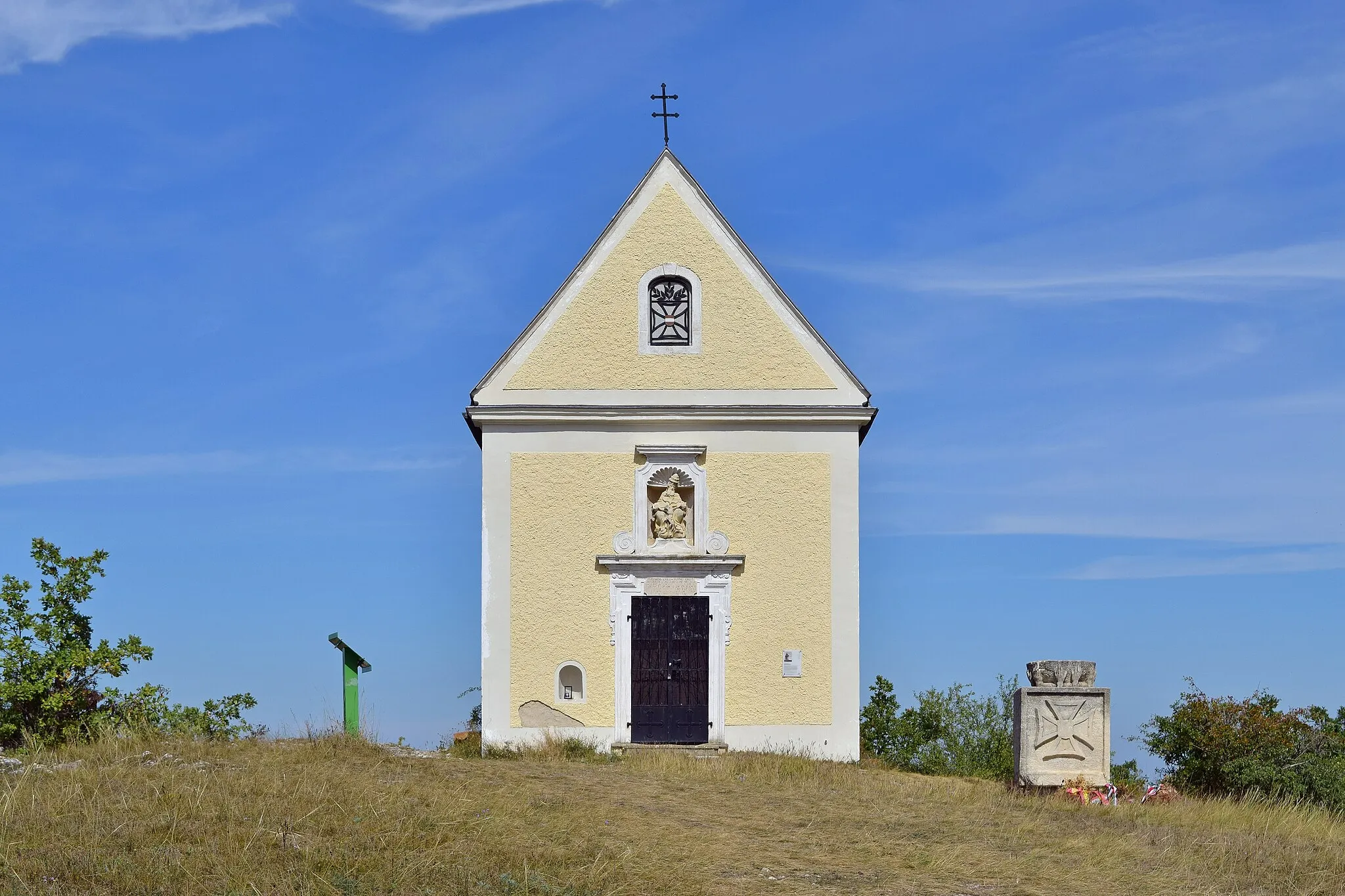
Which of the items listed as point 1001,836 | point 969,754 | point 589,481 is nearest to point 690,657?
point 589,481

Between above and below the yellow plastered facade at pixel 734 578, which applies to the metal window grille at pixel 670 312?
above

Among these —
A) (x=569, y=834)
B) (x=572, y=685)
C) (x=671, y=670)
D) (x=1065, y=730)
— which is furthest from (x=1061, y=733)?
(x=569, y=834)

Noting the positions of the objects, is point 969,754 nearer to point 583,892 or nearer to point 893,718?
point 893,718

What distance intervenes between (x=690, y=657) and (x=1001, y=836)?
7668 millimetres

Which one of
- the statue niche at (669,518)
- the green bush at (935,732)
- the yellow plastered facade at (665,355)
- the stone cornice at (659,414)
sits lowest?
the green bush at (935,732)

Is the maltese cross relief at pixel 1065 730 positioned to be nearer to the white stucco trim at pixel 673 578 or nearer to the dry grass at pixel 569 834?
the dry grass at pixel 569 834

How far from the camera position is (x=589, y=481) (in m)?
20.7

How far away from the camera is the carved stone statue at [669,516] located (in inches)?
814

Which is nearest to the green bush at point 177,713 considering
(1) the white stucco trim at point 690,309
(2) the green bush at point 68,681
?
(2) the green bush at point 68,681

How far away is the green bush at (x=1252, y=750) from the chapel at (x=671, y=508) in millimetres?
4488

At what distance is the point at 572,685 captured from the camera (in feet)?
66.5

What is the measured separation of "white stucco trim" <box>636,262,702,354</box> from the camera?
69.1ft

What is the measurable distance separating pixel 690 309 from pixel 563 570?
4.38m

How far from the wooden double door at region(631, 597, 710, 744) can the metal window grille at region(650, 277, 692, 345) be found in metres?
3.92
